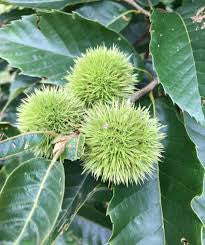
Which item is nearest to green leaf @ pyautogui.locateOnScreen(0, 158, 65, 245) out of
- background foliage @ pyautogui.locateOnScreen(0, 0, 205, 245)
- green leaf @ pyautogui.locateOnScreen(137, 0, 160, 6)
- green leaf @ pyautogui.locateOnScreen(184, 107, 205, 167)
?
background foliage @ pyautogui.locateOnScreen(0, 0, 205, 245)

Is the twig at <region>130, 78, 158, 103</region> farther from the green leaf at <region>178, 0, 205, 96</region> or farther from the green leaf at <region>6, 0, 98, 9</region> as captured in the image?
A: the green leaf at <region>6, 0, 98, 9</region>

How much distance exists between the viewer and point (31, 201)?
0.96 metres

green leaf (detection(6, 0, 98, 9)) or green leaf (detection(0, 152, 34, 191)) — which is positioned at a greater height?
green leaf (detection(6, 0, 98, 9))

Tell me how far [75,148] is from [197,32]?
530 millimetres

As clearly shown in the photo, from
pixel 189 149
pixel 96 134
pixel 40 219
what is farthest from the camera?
pixel 189 149

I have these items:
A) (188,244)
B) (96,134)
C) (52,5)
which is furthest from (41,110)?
(52,5)

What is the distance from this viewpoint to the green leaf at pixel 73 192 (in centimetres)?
111

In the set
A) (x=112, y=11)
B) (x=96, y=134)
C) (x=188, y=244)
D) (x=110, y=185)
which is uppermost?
(x=112, y=11)

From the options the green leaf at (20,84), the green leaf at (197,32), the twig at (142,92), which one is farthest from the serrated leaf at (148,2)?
the green leaf at (20,84)

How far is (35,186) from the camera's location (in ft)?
3.24

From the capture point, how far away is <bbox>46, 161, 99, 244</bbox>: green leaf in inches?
43.6

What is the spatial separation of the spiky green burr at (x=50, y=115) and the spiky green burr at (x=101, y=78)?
0.13ft

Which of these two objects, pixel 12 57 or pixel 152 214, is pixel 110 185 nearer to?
pixel 152 214

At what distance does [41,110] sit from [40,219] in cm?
27
